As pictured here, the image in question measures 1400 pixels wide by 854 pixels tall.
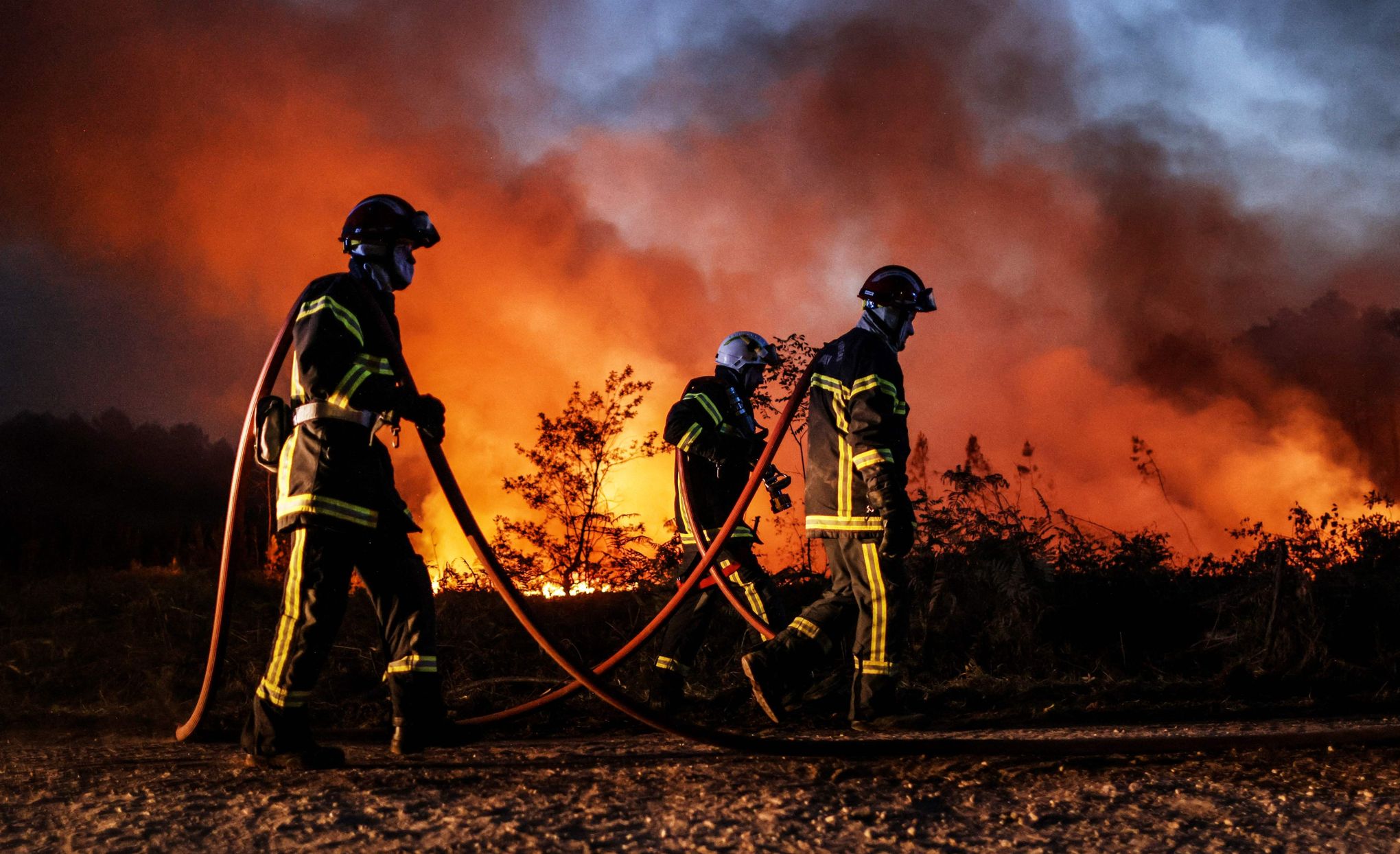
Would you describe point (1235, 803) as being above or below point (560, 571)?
below

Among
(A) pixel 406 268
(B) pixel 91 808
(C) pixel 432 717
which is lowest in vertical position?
(B) pixel 91 808

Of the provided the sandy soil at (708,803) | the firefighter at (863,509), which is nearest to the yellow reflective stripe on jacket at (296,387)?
the sandy soil at (708,803)

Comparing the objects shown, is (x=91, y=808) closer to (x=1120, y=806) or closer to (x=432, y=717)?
(x=432, y=717)

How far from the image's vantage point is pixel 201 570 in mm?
10430

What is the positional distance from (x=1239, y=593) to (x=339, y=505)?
590 centimetres

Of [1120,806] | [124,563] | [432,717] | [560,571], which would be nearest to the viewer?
[1120,806]

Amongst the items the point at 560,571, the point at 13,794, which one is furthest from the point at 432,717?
the point at 560,571

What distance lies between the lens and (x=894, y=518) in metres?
4.57

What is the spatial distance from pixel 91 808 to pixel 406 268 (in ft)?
7.00

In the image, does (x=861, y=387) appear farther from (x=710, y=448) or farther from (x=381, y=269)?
(x=381, y=269)

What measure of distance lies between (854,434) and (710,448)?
4.32 feet

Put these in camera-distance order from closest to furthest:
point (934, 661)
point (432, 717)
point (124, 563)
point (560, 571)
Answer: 1. point (432, 717)
2. point (934, 661)
3. point (560, 571)
4. point (124, 563)

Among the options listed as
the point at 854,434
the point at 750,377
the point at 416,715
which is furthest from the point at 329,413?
the point at 750,377

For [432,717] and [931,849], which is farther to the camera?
[432,717]
